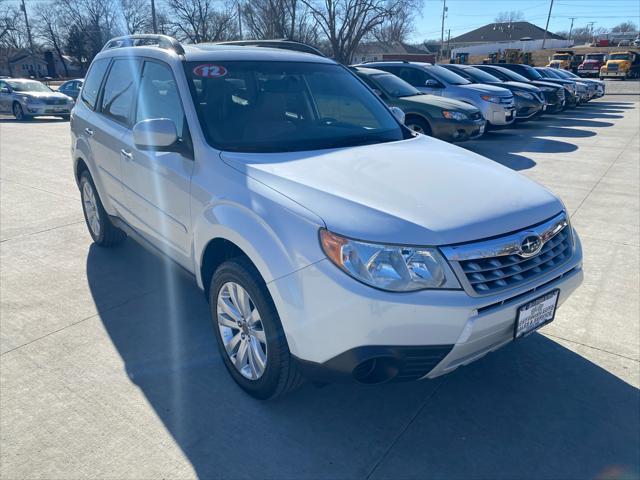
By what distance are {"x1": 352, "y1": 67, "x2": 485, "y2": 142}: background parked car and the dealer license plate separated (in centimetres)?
712

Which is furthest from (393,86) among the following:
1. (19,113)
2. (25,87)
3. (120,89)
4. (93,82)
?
(25,87)

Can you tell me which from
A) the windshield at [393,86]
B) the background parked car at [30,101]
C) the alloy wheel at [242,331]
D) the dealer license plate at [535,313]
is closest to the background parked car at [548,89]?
the windshield at [393,86]

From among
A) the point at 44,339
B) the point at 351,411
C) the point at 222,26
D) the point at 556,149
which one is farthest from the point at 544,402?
the point at 222,26

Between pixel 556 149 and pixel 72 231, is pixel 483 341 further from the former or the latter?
pixel 556 149

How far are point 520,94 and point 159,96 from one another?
12.0 meters

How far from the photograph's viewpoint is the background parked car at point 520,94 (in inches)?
521

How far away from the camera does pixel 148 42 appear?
4.05 meters

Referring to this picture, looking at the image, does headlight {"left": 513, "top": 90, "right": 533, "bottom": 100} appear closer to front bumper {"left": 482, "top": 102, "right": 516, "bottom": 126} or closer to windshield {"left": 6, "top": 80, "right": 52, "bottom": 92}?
front bumper {"left": 482, "top": 102, "right": 516, "bottom": 126}

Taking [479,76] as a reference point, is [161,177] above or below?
above

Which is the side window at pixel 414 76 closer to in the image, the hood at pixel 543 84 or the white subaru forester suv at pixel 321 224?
the hood at pixel 543 84

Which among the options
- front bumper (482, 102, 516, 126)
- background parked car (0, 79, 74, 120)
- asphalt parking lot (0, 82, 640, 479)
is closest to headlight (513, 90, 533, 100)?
front bumper (482, 102, 516, 126)

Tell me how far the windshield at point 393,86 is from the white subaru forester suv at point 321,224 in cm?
660

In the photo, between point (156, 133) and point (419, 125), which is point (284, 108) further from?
point (419, 125)

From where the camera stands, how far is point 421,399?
9.33ft
